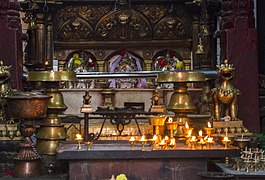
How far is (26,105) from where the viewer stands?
8367mm

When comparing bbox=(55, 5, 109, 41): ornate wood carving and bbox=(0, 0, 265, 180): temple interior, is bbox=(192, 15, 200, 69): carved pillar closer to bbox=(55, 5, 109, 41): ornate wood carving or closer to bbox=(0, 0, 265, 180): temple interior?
bbox=(0, 0, 265, 180): temple interior

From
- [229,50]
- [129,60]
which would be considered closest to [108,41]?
[129,60]

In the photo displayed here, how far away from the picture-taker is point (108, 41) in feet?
55.1

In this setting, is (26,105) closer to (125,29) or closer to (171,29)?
(125,29)

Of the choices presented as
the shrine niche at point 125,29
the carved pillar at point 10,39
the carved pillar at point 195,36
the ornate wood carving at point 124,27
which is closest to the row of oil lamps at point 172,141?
the carved pillar at point 10,39

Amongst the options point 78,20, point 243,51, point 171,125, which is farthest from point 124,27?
point 171,125

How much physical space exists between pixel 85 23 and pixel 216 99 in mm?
7816

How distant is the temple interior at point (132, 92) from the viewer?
803 cm

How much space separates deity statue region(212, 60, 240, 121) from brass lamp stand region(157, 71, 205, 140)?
367 mm

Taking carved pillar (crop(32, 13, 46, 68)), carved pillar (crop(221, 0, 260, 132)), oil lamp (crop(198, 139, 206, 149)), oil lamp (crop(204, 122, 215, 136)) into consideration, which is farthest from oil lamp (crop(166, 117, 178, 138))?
carved pillar (crop(32, 13, 46, 68))

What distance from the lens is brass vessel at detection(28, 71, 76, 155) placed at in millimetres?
9148

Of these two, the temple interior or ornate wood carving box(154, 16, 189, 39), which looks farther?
ornate wood carving box(154, 16, 189, 39)

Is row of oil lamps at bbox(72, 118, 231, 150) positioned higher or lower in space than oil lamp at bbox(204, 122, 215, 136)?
lower

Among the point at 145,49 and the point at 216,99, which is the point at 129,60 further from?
the point at 216,99
